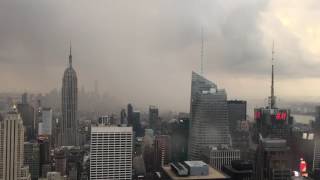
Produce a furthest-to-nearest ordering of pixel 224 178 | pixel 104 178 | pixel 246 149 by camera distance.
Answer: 1. pixel 246 149
2. pixel 104 178
3. pixel 224 178

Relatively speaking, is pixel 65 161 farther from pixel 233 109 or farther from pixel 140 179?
pixel 233 109

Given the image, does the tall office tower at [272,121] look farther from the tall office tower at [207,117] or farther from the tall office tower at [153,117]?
the tall office tower at [153,117]

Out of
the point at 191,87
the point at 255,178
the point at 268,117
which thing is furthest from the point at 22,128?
the point at 268,117

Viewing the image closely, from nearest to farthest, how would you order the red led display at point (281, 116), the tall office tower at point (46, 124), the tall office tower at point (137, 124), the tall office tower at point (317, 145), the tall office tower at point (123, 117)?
the tall office tower at point (317, 145)
the tall office tower at point (123, 117)
the tall office tower at point (46, 124)
the tall office tower at point (137, 124)
the red led display at point (281, 116)

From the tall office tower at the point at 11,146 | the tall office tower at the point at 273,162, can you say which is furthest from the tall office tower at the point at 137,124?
the tall office tower at the point at 273,162

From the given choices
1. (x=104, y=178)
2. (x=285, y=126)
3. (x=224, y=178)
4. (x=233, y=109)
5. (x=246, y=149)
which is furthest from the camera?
(x=233, y=109)

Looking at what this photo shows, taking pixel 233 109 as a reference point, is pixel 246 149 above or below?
below

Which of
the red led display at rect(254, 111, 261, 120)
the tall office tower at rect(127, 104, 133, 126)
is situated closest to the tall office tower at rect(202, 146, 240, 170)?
the red led display at rect(254, 111, 261, 120)

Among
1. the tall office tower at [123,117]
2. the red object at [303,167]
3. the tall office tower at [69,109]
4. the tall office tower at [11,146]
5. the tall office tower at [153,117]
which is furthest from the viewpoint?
the tall office tower at [153,117]
